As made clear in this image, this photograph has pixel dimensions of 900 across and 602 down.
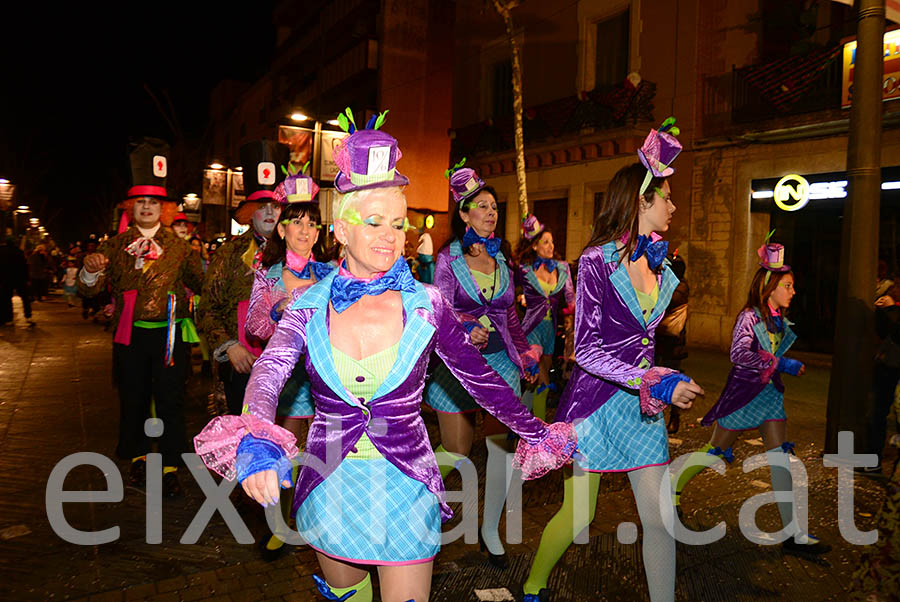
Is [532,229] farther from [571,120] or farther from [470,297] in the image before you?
[571,120]

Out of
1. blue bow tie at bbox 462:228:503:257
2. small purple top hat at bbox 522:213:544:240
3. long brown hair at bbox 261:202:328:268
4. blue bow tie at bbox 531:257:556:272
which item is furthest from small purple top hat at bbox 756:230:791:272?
long brown hair at bbox 261:202:328:268

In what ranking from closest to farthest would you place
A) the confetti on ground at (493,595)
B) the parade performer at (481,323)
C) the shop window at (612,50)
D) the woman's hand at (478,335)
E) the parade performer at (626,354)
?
the parade performer at (626,354) < the confetti on ground at (493,595) < the woman's hand at (478,335) < the parade performer at (481,323) < the shop window at (612,50)

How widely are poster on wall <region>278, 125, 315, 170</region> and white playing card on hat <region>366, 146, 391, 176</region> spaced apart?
45.1 feet

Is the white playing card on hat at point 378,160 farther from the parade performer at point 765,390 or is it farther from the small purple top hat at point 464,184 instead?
the parade performer at point 765,390

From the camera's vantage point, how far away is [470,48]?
2434cm

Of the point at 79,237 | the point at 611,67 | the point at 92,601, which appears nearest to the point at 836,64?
the point at 611,67

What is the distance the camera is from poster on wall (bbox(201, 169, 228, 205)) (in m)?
21.4

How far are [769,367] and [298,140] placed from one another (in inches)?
527

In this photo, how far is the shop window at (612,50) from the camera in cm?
1850

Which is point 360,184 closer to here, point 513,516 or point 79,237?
point 513,516

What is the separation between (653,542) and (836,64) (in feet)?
44.0

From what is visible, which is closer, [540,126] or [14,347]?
[14,347]

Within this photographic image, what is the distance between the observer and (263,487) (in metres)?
1.88

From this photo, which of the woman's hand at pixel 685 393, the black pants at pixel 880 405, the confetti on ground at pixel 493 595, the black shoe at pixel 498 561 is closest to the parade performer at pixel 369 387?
the woman's hand at pixel 685 393
